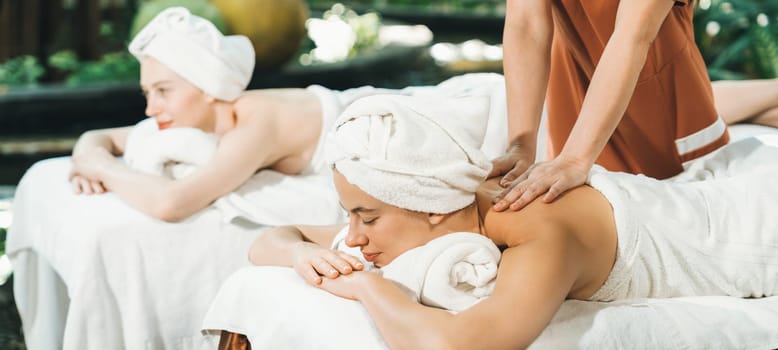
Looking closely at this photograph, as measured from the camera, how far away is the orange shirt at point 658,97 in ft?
8.31

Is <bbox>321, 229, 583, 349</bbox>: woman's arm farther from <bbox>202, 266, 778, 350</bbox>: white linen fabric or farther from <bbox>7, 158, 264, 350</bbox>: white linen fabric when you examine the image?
<bbox>7, 158, 264, 350</bbox>: white linen fabric

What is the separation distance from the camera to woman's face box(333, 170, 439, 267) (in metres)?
1.81

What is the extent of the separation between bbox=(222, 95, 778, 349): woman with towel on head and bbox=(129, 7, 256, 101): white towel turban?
92 cm

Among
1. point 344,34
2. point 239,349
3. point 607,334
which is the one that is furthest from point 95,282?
point 344,34

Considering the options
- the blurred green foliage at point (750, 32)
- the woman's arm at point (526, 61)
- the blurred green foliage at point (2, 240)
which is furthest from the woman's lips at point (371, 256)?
the blurred green foliage at point (750, 32)

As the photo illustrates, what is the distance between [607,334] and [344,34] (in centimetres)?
485

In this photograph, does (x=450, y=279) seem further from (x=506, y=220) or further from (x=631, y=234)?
(x=631, y=234)

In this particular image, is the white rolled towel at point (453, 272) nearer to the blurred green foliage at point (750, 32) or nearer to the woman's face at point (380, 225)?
the woman's face at point (380, 225)

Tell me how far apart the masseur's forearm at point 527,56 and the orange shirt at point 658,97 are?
3.5 inches

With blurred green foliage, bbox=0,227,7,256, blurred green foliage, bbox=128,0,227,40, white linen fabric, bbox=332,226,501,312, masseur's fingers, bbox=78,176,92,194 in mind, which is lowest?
blurred green foliage, bbox=0,227,7,256

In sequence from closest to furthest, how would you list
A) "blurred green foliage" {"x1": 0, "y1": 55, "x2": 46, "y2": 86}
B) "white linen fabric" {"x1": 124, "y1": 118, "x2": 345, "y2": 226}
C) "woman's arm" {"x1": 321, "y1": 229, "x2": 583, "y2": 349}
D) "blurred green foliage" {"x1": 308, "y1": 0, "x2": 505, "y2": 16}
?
"woman's arm" {"x1": 321, "y1": 229, "x2": 583, "y2": 349}, "white linen fabric" {"x1": 124, "y1": 118, "x2": 345, "y2": 226}, "blurred green foliage" {"x1": 0, "y1": 55, "x2": 46, "y2": 86}, "blurred green foliage" {"x1": 308, "y1": 0, "x2": 505, "y2": 16}

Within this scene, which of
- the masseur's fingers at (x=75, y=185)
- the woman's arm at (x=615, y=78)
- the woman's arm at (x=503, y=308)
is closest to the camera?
the woman's arm at (x=503, y=308)

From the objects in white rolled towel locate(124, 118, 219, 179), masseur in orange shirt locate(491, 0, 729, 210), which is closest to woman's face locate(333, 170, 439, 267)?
masseur in orange shirt locate(491, 0, 729, 210)

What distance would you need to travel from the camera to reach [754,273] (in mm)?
1989
